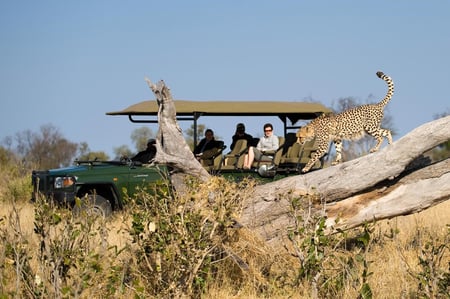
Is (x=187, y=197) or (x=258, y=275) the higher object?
(x=187, y=197)

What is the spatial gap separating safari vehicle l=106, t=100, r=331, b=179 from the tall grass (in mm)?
3710

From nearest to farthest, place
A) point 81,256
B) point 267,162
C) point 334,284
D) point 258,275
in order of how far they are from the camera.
A: point 81,256 < point 334,284 < point 258,275 < point 267,162

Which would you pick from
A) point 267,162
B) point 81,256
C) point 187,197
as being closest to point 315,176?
point 187,197

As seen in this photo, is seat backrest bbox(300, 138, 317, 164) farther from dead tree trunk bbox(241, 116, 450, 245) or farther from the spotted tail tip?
dead tree trunk bbox(241, 116, 450, 245)

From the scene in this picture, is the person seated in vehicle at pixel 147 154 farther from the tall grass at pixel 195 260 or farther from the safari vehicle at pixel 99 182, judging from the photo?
the tall grass at pixel 195 260

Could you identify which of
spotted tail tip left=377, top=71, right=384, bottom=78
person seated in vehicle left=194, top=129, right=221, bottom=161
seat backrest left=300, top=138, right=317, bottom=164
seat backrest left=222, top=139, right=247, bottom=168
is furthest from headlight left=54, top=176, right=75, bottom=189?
spotted tail tip left=377, top=71, right=384, bottom=78

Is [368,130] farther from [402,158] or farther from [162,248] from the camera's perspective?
[162,248]

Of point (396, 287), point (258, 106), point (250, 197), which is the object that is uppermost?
point (258, 106)

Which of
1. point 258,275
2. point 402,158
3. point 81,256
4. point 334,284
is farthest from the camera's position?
point 402,158

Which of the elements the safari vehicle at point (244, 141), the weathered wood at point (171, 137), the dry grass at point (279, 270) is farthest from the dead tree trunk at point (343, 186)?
the safari vehicle at point (244, 141)

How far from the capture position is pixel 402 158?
7582mm

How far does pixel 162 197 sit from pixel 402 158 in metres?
2.26

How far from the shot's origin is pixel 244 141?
1170cm

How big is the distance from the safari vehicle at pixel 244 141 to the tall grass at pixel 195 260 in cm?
371
